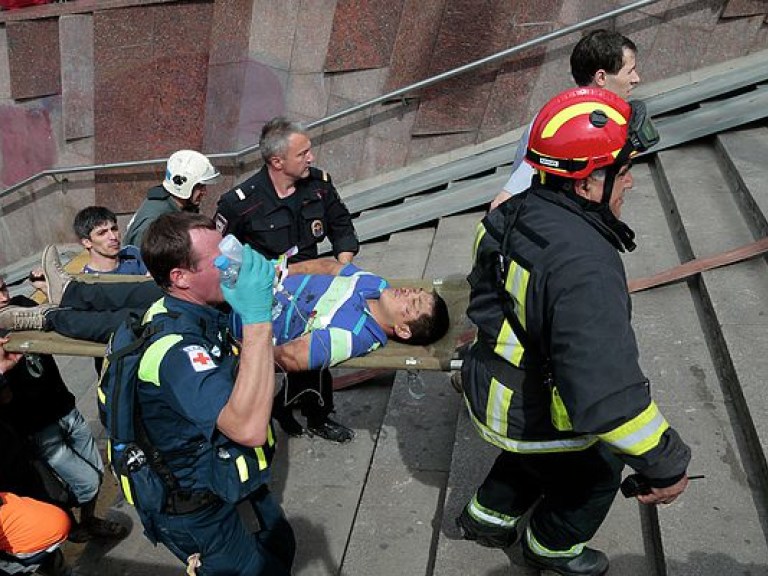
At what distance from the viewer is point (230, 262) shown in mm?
2275

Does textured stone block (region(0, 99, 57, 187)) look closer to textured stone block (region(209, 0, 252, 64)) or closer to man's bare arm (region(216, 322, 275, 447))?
textured stone block (region(209, 0, 252, 64))

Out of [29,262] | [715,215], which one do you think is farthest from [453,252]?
[29,262]

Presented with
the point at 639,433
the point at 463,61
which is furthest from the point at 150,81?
the point at 639,433

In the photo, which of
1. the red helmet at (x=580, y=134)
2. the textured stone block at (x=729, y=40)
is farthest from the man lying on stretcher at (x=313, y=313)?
the textured stone block at (x=729, y=40)

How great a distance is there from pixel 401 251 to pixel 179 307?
3.80 m

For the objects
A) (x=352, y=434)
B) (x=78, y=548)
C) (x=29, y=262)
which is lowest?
(x=29, y=262)

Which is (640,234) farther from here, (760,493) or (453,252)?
(760,493)

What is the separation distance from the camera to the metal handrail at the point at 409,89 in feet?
19.0

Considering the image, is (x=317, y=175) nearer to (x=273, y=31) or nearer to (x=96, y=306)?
(x=96, y=306)

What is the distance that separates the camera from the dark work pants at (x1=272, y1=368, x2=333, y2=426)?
3.92 meters

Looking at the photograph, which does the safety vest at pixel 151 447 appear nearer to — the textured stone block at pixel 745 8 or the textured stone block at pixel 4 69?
the textured stone block at pixel 745 8

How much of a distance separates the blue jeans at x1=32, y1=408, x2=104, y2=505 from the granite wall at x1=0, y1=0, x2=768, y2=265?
4168 mm

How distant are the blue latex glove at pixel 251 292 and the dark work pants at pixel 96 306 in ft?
5.34

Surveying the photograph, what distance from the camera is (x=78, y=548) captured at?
3891 mm
